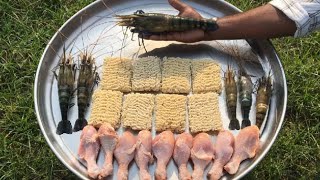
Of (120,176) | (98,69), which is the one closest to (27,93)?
(98,69)

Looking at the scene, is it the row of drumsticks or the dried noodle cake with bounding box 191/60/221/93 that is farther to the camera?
the dried noodle cake with bounding box 191/60/221/93

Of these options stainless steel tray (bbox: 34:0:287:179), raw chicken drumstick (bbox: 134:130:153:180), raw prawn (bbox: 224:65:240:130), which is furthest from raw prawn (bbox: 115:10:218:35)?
raw chicken drumstick (bbox: 134:130:153:180)

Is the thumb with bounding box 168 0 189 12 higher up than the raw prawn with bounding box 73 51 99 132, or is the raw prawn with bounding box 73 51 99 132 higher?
the thumb with bounding box 168 0 189 12

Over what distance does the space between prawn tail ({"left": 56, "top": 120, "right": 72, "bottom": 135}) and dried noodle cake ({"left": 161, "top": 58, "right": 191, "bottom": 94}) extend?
67 centimetres

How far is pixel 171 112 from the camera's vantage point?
3.05 m

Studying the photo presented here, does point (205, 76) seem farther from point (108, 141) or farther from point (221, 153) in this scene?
point (108, 141)

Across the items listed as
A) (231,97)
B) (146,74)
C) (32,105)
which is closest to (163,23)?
(146,74)

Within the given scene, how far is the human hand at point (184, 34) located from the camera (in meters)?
3.25

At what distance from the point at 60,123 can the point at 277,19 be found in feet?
5.26

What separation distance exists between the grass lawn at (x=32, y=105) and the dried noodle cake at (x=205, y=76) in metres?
0.87

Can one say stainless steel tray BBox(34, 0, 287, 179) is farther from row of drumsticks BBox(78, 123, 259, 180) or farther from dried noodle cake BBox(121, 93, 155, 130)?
dried noodle cake BBox(121, 93, 155, 130)

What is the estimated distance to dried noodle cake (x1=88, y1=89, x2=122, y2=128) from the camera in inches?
118

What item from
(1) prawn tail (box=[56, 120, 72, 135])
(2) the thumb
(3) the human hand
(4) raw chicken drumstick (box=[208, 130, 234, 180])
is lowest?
(4) raw chicken drumstick (box=[208, 130, 234, 180])

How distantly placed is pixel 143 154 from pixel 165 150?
137 mm
